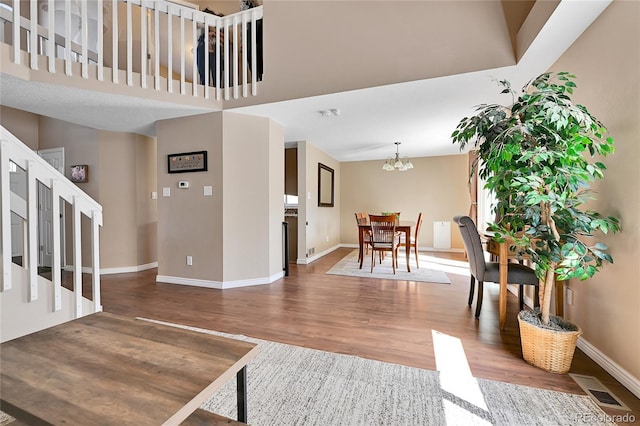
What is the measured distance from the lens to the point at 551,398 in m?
1.44

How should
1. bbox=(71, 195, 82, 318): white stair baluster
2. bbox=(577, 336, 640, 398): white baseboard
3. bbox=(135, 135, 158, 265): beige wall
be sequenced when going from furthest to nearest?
bbox=(135, 135, 158, 265): beige wall
bbox=(71, 195, 82, 318): white stair baluster
bbox=(577, 336, 640, 398): white baseboard

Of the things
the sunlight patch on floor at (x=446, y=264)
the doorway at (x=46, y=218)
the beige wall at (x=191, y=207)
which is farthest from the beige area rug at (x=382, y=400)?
the doorway at (x=46, y=218)

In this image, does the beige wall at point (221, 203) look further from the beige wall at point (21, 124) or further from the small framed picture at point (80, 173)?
the beige wall at point (21, 124)

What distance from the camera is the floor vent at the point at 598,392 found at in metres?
1.40

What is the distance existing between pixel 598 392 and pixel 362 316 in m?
1.55

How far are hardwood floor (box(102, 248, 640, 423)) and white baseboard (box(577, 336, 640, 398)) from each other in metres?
0.03

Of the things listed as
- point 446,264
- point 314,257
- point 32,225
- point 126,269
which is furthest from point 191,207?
point 446,264

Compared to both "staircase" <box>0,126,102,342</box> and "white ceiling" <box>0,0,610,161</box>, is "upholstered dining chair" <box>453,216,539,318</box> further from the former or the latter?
"staircase" <box>0,126,102,342</box>

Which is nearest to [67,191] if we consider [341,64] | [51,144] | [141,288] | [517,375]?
Answer: [141,288]

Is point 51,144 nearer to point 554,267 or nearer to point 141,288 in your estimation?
point 141,288

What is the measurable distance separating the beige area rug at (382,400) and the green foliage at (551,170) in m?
0.73

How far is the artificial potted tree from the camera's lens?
1.54m

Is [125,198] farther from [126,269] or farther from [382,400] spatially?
[382,400]

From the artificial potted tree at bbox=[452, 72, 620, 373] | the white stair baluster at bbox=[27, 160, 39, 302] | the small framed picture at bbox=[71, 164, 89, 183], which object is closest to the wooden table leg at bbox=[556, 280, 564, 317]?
the artificial potted tree at bbox=[452, 72, 620, 373]
